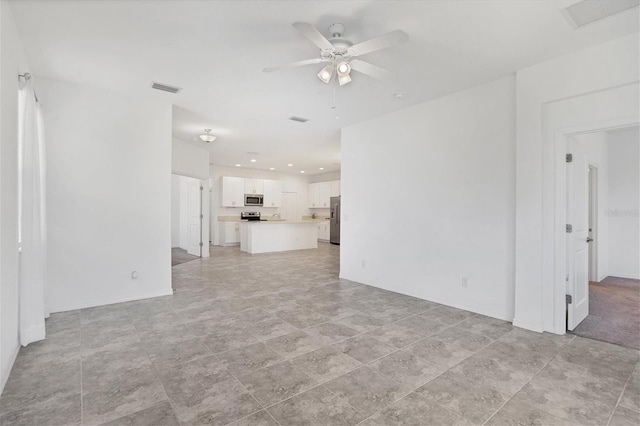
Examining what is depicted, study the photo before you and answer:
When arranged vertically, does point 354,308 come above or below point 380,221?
below

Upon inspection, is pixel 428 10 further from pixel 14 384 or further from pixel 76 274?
pixel 76 274

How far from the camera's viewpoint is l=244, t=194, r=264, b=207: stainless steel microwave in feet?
35.7

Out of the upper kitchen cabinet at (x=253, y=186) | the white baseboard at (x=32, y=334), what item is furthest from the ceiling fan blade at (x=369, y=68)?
the upper kitchen cabinet at (x=253, y=186)

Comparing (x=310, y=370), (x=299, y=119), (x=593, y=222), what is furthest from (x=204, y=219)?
(x=593, y=222)

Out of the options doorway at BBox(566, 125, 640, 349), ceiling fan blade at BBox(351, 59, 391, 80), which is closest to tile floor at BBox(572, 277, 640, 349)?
doorway at BBox(566, 125, 640, 349)

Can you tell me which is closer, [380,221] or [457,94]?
[457,94]

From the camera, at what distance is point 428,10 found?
2.38 metres

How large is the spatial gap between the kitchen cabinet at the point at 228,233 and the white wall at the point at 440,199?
6.16m

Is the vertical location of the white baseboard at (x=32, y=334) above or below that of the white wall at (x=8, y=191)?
below

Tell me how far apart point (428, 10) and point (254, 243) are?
24.5ft

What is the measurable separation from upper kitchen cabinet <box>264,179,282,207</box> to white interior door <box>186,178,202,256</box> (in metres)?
3.06

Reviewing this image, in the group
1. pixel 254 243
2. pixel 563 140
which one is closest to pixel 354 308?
pixel 563 140

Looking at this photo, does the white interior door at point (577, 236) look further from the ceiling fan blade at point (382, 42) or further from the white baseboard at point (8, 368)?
the white baseboard at point (8, 368)

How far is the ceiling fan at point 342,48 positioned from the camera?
2.17 metres
